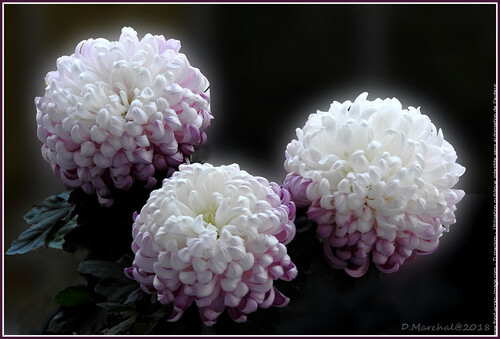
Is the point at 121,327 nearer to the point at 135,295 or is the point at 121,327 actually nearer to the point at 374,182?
the point at 135,295

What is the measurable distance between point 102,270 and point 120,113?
0.53ft

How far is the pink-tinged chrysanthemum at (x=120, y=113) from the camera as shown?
593 mm

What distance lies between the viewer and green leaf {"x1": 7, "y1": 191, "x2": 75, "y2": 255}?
675 mm

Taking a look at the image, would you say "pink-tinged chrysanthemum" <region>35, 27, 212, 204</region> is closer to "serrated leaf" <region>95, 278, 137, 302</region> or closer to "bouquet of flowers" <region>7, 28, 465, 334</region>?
"bouquet of flowers" <region>7, 28, 465, 334</region>

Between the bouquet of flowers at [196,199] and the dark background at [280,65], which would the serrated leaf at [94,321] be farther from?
the dark background at [280,65]

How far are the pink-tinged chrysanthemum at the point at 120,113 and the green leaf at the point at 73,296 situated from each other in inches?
4.3

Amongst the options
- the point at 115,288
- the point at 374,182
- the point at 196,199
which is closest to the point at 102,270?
the point at 115,288

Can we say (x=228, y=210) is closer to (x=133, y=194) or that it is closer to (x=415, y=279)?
(x=133, y=194)

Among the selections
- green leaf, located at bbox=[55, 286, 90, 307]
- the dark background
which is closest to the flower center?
green leaf, located at bbox=[55, 286, 90, 307]

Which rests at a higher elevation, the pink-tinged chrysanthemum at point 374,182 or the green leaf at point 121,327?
the pink-tinged chrysanthemum at point 374,182

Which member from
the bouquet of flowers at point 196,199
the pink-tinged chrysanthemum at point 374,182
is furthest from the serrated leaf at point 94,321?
the pink-tinged chrysanthemum at point 374,182

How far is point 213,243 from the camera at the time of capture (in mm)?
483

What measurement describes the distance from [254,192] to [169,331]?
0.17 metres

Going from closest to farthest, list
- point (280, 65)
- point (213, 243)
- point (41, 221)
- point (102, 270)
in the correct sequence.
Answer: point (213, 243)
point (102, 270)
point (41, 221)
point (280, 65)
